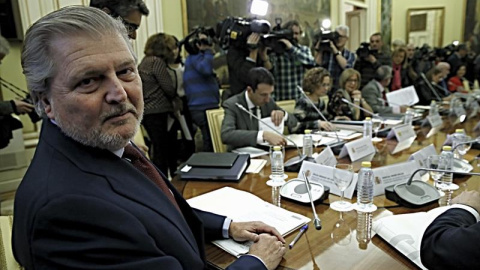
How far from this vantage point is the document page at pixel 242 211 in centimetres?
104

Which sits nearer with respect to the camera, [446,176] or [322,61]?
[446,176]

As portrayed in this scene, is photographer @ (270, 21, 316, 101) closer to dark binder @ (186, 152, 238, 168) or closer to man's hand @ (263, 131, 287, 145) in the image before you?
man's hand @ (263, 131, 287, 145)

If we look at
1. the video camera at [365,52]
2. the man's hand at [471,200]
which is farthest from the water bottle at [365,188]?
the video camera at [365,52]

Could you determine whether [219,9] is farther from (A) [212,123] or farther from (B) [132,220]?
(B) [132,220]

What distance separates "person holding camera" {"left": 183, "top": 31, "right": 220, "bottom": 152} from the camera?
3.21 meters

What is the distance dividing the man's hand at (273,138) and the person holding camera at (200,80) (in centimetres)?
116

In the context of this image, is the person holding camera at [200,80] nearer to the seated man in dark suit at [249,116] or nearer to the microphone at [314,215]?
the seated man in dark suit at [249,116]

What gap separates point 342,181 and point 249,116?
48.8 inches

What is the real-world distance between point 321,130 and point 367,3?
5508 mm

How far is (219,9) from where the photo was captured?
437cm

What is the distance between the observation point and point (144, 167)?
3.19 ft

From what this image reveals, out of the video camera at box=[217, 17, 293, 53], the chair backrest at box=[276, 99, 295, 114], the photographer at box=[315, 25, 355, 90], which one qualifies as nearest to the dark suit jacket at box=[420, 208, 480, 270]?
the chair backrest at box=[276, 99, 295, 114]

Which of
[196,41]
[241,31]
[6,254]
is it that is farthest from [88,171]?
[196,41]

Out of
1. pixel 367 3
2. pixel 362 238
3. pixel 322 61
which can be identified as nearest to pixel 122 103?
pixel 362 238
